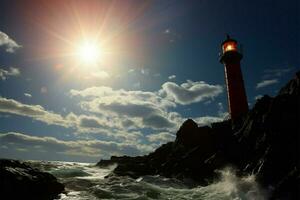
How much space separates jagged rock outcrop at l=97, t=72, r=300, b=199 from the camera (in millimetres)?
11859

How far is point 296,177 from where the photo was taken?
953 cm

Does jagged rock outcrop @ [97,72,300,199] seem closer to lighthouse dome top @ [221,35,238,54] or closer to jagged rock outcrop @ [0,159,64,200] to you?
lighthouse dome top @ [221,35,238,54]

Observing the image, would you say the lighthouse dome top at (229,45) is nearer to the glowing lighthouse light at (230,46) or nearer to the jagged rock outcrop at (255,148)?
the glowing lighthouse light at (230,46)

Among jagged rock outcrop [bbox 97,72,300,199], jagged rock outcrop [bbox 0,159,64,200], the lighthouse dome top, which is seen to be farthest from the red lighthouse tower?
jagged rock outcrop [bbox 0,159,64,200]

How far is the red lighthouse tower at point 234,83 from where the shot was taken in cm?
2489

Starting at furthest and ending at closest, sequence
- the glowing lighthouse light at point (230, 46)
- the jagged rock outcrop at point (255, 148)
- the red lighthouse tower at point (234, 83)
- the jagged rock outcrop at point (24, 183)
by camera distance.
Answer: the glowing lighthouse light at point (230, 46) → the red lighthouse tower at point (234, 83) → the jagged rock outcrop at point (255, 148) → the jagged rock outcrop at point (24, 183)

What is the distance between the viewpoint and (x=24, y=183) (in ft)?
34.5

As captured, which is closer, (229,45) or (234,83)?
(234,83)

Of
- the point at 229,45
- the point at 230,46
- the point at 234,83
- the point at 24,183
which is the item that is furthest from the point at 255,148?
the point at 229,45

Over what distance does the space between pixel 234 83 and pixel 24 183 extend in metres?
20.3

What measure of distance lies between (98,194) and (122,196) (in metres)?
1.11

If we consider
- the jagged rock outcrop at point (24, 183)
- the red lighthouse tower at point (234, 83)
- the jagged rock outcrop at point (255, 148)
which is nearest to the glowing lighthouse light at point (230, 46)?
the red lighthouse tower at point (234, 83)

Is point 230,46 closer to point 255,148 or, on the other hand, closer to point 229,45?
point 229,45

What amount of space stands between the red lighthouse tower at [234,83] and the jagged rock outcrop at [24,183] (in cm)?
1756
